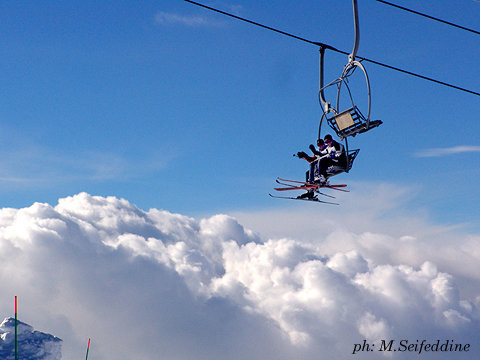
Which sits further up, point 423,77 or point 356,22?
point 356,22

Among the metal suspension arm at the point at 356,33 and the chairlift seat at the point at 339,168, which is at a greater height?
the metal suspension arm at the point at 356,33

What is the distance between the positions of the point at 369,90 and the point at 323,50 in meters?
3.36

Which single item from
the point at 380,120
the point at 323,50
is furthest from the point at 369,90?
the point at 323,50

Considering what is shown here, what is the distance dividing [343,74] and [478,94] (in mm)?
5895

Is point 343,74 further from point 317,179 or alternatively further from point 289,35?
point 317,179

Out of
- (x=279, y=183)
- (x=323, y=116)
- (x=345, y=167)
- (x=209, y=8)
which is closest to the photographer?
(x=209, y=8)

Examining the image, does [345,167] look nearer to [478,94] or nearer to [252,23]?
[478,94]

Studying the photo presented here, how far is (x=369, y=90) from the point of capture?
23734 mm

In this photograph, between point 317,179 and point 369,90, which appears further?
point 317,179

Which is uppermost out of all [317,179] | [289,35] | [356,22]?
[356,22]

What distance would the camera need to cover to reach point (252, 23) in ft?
69.1

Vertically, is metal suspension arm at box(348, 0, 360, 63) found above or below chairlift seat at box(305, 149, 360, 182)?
above

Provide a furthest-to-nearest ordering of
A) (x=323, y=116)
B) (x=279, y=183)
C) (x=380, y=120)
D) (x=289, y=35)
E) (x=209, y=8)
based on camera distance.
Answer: (x=279, y=183) < (x=323, y=116) < (x=380, y=120) < (x=289, y=35) < (x=209, y=8)

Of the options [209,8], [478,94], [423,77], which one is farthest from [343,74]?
[209,8]
